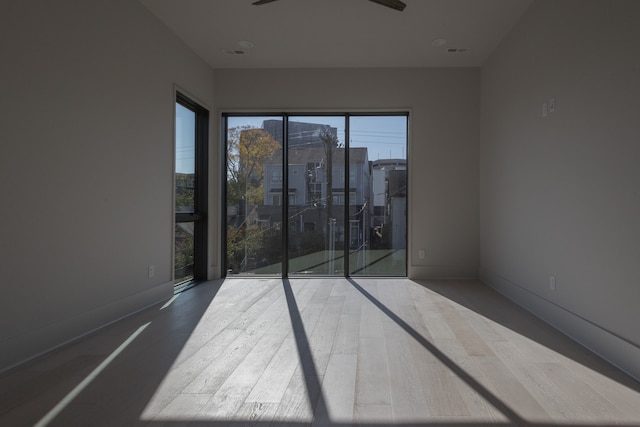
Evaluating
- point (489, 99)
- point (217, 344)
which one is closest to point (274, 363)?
point (217, 344)

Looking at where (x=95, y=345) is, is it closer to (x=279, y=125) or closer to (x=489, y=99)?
(x=279, y=125)

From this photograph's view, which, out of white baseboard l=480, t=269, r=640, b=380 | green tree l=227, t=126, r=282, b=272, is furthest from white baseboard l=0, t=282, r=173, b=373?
white baseboard l=480, t=269, r=640, b=380

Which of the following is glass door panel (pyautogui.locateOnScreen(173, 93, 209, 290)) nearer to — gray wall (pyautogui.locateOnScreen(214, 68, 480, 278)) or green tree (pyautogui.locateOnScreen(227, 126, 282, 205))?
green tree (pyautogui.locateOnScreen(227, 126, 282, 205))

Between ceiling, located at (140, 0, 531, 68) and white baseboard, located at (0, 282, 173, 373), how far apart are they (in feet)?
8.91

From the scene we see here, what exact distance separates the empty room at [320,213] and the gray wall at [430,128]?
0.03 m

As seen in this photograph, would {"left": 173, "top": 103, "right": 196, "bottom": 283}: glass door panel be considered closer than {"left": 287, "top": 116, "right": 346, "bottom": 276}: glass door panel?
Yes

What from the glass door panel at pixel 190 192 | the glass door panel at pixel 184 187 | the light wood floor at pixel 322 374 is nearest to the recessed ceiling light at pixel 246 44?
the glass door panel at pixel 190 192

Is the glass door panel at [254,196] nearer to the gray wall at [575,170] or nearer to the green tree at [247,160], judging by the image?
the green tree at [247,160]

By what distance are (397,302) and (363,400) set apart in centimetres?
204

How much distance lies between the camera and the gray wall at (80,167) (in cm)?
228

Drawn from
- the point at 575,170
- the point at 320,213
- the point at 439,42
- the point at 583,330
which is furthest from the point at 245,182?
the point at 583,330

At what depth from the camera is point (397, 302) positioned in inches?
152

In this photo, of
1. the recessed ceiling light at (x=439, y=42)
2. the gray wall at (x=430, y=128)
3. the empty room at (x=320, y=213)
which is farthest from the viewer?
the gray wall at (x=430, y=128)

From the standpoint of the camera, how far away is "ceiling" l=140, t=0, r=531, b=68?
11.7 feet
